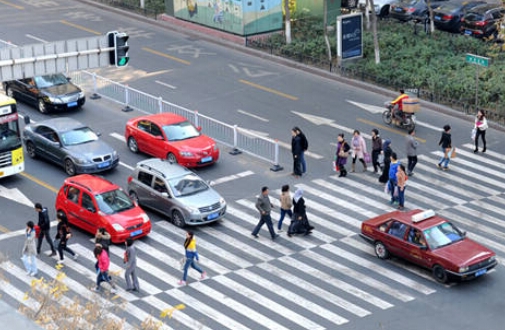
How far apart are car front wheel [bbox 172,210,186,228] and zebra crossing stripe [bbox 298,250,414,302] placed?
3380 millimetres

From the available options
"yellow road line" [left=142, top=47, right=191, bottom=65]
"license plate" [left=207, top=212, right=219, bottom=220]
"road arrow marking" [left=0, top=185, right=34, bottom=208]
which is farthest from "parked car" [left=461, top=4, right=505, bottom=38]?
"road arrow marking" [left=0, top=185, right=34, bottom=208]

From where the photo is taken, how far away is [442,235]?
27.6 metres

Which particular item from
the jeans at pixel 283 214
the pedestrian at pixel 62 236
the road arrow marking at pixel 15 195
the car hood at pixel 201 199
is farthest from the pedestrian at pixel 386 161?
the road arrow marking at pixel 15 195

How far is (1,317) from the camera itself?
15906mm

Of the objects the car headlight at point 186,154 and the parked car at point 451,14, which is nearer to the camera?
the car headlight at point 186,154

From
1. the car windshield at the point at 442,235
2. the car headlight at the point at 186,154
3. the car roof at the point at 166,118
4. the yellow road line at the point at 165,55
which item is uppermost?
the car roof at the point at 166,118

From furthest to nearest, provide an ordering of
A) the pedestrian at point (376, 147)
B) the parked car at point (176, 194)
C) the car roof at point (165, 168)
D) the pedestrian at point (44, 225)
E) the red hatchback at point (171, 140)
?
the red hatchback at point (171, 140)
the pedestrian at point (376, 147)
the car roof at point (165, 168)
the parked car at point (176, 194)
the pedestrian at point (44, 225)

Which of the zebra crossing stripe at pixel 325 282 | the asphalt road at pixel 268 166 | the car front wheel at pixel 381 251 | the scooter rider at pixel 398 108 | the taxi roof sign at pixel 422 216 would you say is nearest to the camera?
the asphalt road at pixel 268 166

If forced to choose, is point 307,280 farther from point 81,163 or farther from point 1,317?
point 1,317

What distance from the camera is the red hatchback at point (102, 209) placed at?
1143 inches

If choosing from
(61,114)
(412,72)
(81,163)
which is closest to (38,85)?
(61,114)

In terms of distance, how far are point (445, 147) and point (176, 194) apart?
9698mm

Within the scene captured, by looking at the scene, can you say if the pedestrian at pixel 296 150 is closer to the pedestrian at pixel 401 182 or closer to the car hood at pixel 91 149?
the pedestrian at pixel 401 182

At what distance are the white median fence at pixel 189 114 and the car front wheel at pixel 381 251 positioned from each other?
7.05 metres
